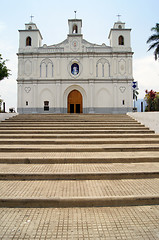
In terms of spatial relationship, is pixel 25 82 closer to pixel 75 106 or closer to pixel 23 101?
pixel 23 101

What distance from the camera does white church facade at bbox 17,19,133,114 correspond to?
79.6 ft

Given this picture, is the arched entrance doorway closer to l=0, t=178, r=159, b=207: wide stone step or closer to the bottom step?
l=0, t=178, r=159, b=207: wide stone step

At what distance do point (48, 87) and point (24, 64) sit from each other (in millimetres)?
4994

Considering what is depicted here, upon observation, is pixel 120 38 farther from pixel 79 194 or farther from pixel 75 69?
pixel 79 194

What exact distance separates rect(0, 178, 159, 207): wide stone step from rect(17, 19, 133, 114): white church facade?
19.9 m

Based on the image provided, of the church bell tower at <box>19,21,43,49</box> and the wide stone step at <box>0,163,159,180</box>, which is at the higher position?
the church bell tower at <box>19,21,43,49</box>

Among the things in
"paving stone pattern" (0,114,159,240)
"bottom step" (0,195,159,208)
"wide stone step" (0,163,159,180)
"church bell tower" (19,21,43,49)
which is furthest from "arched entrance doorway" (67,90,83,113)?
"bottom step" (0,195,159,208)

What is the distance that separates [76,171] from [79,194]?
1152 mm

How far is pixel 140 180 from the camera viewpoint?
15.0 ft

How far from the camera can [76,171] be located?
487cm

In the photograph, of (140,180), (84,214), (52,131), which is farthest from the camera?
(52,131)

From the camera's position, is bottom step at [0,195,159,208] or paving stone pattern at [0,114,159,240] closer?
paving stone pattern at [0,114,159,240]

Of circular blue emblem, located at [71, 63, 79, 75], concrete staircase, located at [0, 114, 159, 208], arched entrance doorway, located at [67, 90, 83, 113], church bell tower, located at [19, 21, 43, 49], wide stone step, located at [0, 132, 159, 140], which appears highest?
church bell tower, located at [19, 21, 43, 49]

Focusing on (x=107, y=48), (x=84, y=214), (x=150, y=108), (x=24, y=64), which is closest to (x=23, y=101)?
(x=24, y=64)
